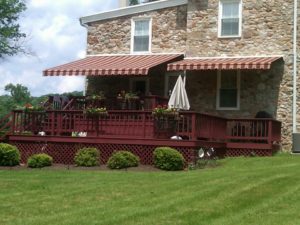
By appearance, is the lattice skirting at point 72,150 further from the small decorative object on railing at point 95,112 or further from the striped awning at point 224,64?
the striped awning at point 224,64

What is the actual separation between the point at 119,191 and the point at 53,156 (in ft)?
24.9

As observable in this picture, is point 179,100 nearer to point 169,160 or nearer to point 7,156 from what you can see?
point 169,160

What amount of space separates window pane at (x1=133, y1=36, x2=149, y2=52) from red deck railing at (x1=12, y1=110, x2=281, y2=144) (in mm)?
5696

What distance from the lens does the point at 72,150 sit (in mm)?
17969

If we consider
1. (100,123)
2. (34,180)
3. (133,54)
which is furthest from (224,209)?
(133,54)

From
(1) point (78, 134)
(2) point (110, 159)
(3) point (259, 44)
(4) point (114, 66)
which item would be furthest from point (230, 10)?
(2) point (110, 159)

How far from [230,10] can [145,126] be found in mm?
7084

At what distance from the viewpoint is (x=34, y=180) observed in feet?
43.4

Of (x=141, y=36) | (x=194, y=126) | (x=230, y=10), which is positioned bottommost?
(x=194, y=126)

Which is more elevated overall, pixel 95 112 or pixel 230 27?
pixel 230 27

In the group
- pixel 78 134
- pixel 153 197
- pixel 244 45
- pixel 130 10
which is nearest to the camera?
pixel 153 197

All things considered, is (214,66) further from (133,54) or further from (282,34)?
(133,54)

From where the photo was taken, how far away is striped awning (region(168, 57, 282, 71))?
771 inches

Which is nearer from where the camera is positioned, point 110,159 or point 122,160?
point 122,160
